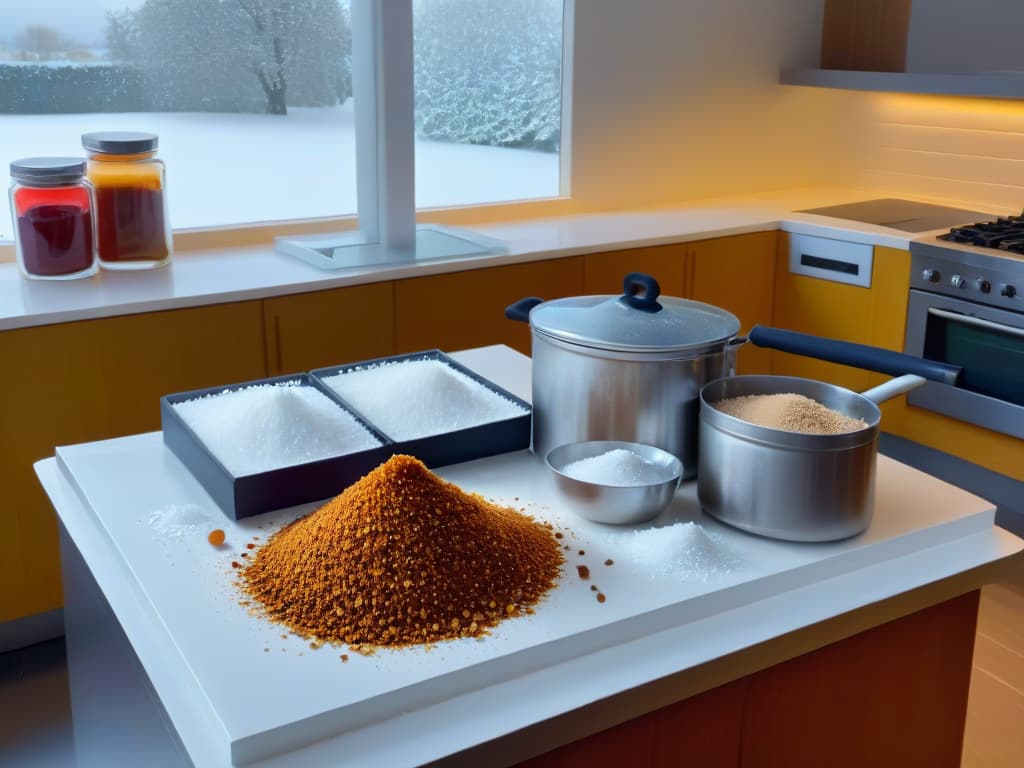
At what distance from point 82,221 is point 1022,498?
2.86m

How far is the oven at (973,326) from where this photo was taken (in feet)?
10.3

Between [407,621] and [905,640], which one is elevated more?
[407,621]

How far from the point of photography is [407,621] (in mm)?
1099

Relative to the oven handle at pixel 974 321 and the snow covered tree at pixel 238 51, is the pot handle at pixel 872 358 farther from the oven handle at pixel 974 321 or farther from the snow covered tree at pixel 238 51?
the snow covered tree at pixel 238 51

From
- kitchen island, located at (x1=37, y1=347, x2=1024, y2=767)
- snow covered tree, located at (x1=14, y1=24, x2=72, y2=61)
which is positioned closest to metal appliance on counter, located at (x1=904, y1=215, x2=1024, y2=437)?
kitchen island, located at (x1=37, y1=347, x2=1024, y2=767)

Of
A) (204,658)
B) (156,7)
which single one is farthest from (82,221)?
(204,658)

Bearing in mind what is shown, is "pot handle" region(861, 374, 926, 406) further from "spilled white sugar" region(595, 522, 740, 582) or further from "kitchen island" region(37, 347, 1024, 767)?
"spilled white sugar" region(595, 522, 740, 582)

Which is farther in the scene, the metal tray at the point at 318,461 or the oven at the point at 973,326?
the oven at the point at 973,326

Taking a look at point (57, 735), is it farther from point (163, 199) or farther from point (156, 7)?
point (156, 7)

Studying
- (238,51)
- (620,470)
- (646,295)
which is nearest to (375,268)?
(238,51)

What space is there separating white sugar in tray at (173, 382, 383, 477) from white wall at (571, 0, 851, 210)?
8.41ft

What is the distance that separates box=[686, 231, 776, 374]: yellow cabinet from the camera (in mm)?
3549

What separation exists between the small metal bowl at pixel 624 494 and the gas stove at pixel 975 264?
2.15 metres

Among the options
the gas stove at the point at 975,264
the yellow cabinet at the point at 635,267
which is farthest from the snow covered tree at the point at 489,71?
the gas stove at the point at 975,264
